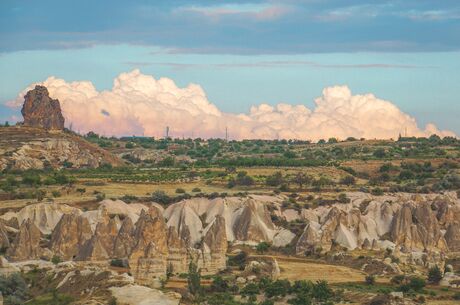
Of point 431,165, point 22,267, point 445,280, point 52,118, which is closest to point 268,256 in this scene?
point 445,280

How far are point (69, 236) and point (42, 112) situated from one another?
76540mm

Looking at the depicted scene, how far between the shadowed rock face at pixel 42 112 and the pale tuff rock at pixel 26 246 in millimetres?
74987

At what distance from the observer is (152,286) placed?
7519 centimetres

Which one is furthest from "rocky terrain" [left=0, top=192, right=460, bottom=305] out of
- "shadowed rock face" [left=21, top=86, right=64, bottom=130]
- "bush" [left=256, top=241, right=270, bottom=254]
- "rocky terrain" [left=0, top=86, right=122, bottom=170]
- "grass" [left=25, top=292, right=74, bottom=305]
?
"shadowed rock face" [left=21, top=86, right=64, bottom=130]

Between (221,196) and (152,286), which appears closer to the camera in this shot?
(152,286)

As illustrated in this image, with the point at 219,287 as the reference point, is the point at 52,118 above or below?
above

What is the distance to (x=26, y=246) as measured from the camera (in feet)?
281

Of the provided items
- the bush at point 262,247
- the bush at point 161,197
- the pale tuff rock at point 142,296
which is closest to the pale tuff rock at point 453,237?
the bush at point 262,247

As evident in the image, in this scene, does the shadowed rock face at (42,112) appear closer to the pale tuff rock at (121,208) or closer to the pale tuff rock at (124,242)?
the pale tuff rock at (121,208)

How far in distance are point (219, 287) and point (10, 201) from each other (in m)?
36.7

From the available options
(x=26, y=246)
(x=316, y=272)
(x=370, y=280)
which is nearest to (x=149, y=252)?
(x=26, y=246)

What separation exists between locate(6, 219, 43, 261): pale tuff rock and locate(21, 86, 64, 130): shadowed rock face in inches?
2952

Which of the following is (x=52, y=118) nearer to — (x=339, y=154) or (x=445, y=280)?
(x=339, y=154)

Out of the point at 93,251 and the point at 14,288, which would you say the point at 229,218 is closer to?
the point at 93,251
